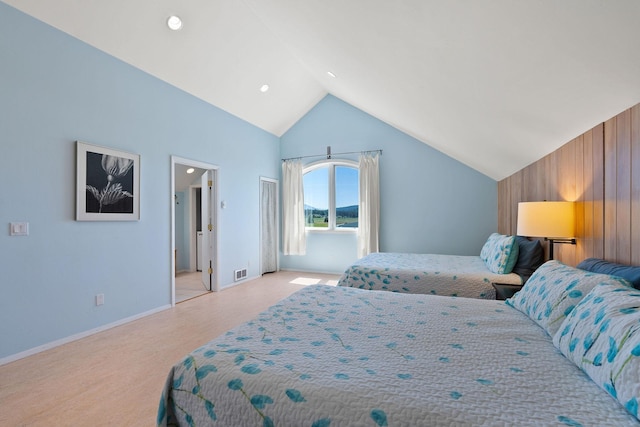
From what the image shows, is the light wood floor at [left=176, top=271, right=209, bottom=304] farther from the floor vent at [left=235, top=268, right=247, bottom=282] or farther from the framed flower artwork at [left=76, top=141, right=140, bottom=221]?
the framed flower artwork at [left=76, top=141, right=140, bottom=221]

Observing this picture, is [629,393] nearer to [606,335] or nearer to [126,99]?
[606,335]

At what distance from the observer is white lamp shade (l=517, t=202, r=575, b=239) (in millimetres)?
2184

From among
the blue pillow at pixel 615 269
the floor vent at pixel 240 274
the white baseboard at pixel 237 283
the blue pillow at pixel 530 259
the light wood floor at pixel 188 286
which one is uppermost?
the blue pillow at pixel 615 269

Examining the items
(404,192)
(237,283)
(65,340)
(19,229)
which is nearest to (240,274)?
(237,283)

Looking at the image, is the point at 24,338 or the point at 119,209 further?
the point at 119,209

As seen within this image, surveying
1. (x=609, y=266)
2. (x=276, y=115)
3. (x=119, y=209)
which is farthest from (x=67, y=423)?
(x=276, y=115)

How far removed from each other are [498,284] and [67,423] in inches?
130

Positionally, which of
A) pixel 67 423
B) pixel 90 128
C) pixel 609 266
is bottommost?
pixel 67 423

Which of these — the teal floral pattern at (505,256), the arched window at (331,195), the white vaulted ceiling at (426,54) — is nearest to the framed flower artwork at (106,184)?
the white vaulted ceiling at (426,54)

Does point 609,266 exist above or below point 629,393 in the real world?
above

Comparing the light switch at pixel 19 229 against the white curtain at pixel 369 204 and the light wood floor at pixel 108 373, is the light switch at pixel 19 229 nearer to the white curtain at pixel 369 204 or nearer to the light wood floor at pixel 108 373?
the light wood floor at pixel 108 373

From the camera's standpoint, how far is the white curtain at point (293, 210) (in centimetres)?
593

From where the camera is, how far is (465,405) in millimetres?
872

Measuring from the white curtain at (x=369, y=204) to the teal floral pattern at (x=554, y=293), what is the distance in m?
3.49
